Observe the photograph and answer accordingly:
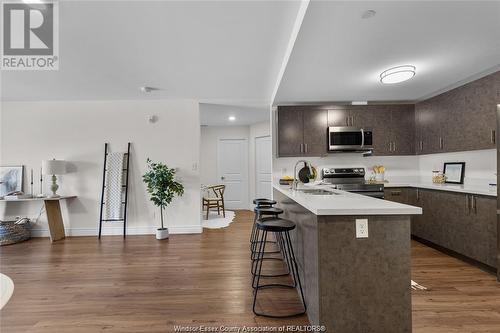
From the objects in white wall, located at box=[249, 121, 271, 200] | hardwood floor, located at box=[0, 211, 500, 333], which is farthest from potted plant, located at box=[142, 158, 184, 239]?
white wall, located at box=[249, 121, 271, 200]

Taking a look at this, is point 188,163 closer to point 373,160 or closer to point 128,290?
point 128,290

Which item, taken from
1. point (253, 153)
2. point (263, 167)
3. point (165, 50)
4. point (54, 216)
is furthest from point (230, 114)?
point (54, 216)

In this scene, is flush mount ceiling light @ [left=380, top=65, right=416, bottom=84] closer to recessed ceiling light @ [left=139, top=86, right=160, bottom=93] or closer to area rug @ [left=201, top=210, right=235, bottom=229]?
recessed ceiling light @ [left=139, top=86, right=160, bottom=93]

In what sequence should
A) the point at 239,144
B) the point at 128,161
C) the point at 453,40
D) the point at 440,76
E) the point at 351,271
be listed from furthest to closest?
the point at 239,144 → the point at 128,161 → the point at 440,76 → the point at 453,40 → the point at 351,271

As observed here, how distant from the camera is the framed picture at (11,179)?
461 cm

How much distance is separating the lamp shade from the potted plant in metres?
1.43

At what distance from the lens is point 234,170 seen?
739cm

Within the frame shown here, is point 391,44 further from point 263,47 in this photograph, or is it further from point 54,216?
point 54,216

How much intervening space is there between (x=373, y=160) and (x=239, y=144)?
3.72 metres

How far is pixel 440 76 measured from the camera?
3379 millimetres

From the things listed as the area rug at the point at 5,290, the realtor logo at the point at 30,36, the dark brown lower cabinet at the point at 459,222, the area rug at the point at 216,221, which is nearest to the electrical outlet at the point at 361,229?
the area rug at the point at 5,290

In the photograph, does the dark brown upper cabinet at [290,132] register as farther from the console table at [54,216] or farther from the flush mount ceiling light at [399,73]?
the console table at [54,216]

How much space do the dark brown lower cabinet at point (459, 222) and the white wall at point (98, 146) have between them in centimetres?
370

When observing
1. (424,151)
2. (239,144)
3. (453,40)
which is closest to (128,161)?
(239,144)
